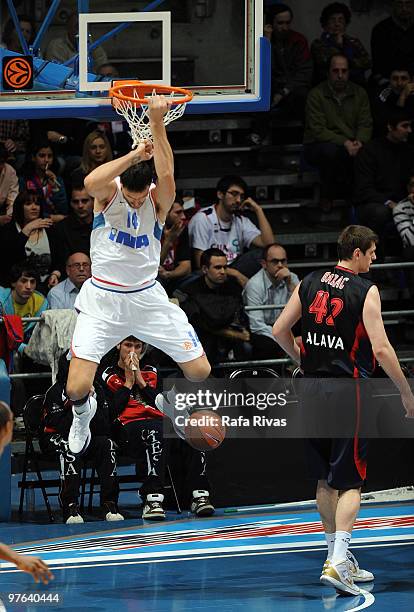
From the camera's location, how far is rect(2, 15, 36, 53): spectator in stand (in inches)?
444

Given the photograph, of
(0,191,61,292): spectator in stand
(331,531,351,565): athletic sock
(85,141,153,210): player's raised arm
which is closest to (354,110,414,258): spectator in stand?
(0,191,61,292): spectator in stand

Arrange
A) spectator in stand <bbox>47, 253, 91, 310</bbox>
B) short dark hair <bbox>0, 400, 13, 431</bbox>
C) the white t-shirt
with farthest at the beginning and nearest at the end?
1. the white t-shirt
2. spectator in stand <bbox>47, 253, 91, 310</bbox>
3. short dark hair <bbox>0, 400, 13, 431</bbox>

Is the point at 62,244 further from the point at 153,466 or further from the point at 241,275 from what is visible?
the point at 153,466

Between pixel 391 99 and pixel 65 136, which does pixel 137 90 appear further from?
pixel 391 99

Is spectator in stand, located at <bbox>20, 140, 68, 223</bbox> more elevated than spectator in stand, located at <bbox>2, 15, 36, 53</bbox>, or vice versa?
spectator in stand, located at <bbox>2, 15, 36, 53</bbox>

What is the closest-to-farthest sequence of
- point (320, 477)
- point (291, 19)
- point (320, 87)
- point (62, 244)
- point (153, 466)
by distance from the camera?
point (320, 477), point (153, 466), point (62, 244), point (320, 87), point (291, 19)

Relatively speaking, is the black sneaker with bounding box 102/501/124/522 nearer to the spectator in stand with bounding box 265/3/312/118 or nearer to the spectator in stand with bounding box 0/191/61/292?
the spectator in stand with bounding box 0/191/61/292

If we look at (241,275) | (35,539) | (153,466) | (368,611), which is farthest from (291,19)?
(368,611)

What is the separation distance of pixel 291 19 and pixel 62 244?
17.4 feet

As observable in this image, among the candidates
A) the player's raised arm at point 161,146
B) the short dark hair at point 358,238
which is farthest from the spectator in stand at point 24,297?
the short dark hair at point 358,238

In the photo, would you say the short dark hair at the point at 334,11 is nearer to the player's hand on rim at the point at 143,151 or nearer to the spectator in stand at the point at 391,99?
the spectator in stand at the point at 391,99

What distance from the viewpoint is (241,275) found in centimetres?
1299

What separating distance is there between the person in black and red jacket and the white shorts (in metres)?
1.33

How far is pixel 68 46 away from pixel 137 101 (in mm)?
1756
